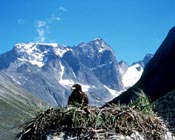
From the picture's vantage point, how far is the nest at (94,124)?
9.47m

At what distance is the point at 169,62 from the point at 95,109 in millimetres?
109760

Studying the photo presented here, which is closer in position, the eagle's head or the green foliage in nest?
the green foliage in nest

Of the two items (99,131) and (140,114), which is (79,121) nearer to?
(99,131)

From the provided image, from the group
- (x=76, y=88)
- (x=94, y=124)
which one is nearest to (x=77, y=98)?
(x=76, y=88)

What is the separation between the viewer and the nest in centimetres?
947

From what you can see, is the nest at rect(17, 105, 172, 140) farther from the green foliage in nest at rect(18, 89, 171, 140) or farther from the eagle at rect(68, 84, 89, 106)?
the eagle at rect(68, 84, 89, 106)

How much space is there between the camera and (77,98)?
1046cm

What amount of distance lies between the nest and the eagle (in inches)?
8.5

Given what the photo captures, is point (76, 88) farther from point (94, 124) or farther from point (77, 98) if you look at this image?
point (94, 124)

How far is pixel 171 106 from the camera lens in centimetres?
1700

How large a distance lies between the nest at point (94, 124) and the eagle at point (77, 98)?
0.22 metres

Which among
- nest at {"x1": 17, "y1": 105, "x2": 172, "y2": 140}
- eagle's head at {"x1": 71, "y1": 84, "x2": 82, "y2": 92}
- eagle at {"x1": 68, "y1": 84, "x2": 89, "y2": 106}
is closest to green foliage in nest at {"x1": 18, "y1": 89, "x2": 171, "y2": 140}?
nest at {"x1": 17, "y1": 105, "x2": 172, "y2": 140}

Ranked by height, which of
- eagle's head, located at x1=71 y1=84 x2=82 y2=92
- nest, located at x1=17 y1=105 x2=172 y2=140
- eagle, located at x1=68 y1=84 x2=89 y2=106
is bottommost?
nest, located at x1=17 y1=105 x2=172 y2=140

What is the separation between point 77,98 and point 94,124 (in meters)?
1.07
